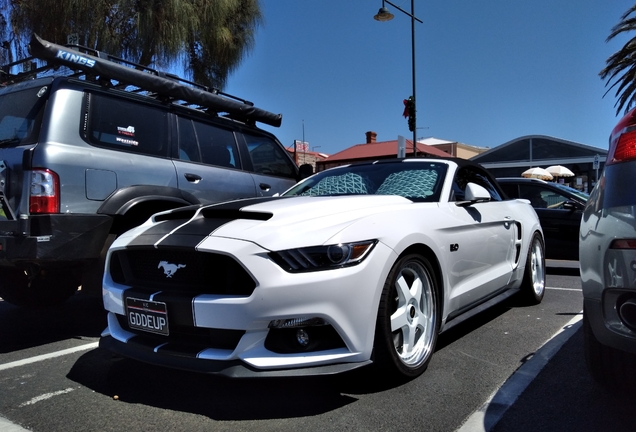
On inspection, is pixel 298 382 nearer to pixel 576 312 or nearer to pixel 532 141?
pixel 576 312

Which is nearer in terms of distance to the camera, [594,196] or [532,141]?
[594,196]

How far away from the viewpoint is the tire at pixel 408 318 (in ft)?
9.21

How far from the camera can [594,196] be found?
255 centimetres

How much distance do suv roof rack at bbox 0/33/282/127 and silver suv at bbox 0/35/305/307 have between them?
0.01 metres

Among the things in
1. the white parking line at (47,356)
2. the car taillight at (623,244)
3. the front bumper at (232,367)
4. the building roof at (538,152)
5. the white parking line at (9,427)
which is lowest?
the white parking line at (47,356)

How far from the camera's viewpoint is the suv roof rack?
13.3ft

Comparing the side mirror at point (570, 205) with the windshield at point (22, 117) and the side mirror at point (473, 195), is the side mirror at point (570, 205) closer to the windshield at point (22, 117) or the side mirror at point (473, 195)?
the side mirror at point (473, 195)

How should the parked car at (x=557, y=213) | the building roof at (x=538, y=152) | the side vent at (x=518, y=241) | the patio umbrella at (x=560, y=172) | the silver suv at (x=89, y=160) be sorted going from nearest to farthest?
the silver suv at (x=89, y=160), the side vent at (x=518, y=241), the parked car at (x=557, y=213), the patio umbrella at (x=560, y=172), the building roof at (x=538, y=152)

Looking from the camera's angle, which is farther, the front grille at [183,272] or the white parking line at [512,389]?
the front grille at [183,272]

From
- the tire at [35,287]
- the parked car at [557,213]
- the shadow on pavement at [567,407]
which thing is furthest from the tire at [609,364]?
the parked car at [557,213]

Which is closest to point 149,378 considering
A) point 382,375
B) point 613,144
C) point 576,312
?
point 382,375

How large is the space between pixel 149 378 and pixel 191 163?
2.37 metres

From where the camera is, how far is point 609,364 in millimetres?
2660

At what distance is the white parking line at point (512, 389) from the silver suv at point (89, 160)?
294 cm
